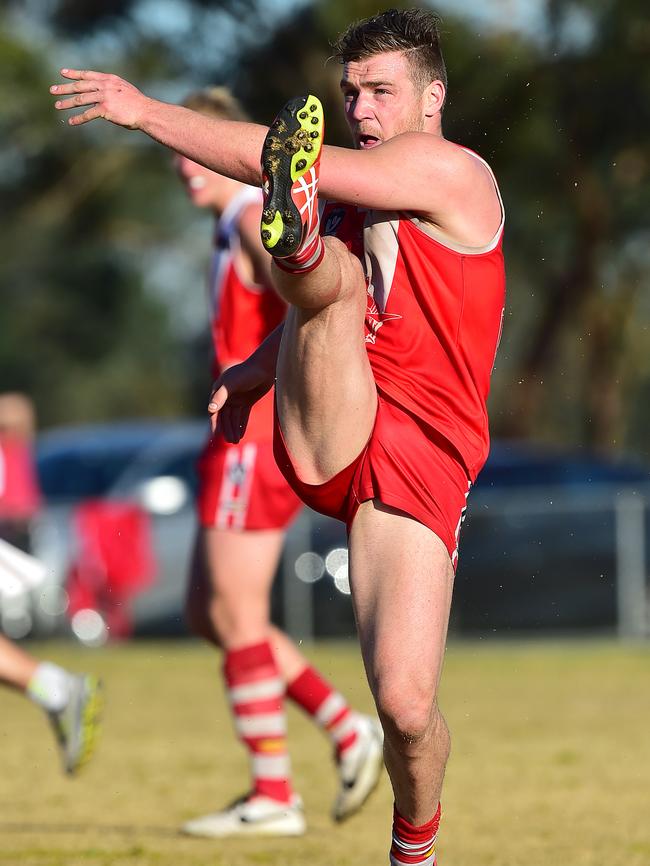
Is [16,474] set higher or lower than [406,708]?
lower

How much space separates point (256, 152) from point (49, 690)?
2960 millimetres

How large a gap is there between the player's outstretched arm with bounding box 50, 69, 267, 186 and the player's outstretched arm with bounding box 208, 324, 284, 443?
688mm

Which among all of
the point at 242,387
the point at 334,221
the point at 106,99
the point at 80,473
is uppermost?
the point at 106,99

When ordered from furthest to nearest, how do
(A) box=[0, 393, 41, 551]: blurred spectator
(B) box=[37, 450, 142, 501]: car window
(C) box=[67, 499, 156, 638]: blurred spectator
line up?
1. (B) box=[37, 450, 142, 501]: car window
2. (C) box=[67, 499, 156, 638]: blurred spectator
3. (A) box=[0, 393, 41, 551]: blurred spectator

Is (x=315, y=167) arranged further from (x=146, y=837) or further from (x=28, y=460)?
(x=28, y=460)

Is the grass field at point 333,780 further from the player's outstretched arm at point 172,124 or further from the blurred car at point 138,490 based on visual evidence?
the player's outstretched arm at point 172,124

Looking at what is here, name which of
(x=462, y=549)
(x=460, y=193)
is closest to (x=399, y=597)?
(x=460, y=193)

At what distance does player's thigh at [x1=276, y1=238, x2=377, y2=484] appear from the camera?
139 inches

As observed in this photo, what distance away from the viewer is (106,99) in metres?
3.37

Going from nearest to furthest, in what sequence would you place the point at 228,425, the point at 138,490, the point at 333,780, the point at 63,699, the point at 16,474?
the point at 228,425, the point at 63,699, the point at 333,780, the point at 16,474, the point at 138,490

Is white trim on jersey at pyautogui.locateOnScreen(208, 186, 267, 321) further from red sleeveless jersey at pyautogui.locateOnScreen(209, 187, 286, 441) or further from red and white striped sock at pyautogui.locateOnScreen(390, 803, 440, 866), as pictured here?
red and white striped sock at pyautogui.locateOnScreen(390, 803, 440, 866)

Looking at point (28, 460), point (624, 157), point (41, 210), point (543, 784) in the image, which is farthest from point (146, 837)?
point (41, 210)

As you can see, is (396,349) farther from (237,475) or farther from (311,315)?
(237,475)

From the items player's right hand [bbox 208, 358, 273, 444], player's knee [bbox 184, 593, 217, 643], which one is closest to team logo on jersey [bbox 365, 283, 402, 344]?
player's right hand [bbox 208, 358, 273, 444]
